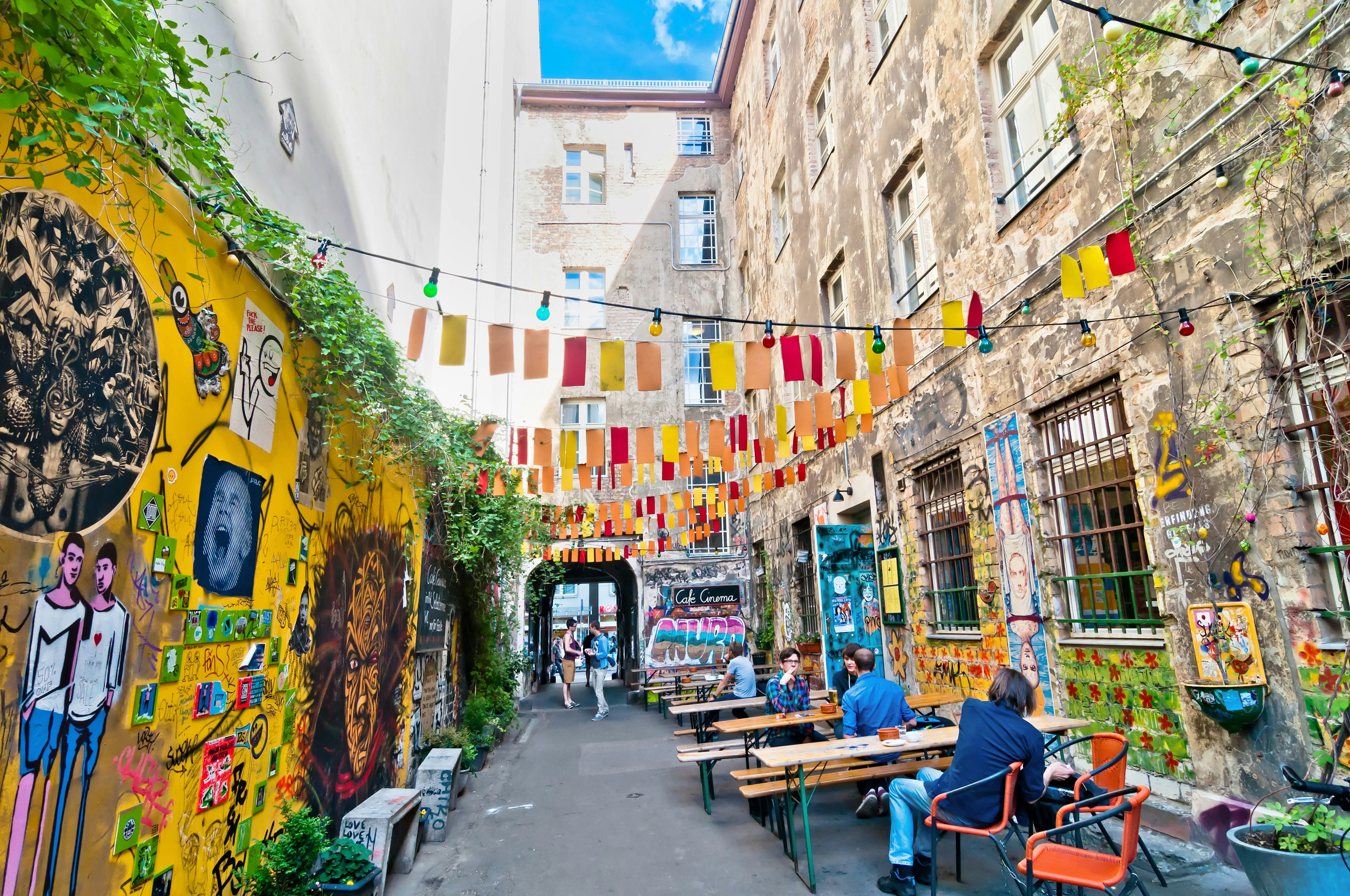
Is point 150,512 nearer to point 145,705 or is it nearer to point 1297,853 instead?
point 145,705

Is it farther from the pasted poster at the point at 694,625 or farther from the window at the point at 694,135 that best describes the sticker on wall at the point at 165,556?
the window at the point at 694,135

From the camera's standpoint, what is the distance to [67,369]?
8.77 feet

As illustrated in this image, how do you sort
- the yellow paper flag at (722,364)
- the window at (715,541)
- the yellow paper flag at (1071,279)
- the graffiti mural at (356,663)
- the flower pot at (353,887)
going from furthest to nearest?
the window at (715,541)
the yellow paper flag at (722,364)
the graffiti mural at (356,663)
the yellow paper flag at (1071,279)
the flower pot at (353,887)

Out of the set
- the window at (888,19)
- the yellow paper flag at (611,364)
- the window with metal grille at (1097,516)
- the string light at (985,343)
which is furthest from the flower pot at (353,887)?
the window at (888,19)

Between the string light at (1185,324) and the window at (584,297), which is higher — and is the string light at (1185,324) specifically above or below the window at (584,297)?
below

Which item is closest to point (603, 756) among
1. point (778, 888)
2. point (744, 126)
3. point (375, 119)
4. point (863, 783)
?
point (863, 783)

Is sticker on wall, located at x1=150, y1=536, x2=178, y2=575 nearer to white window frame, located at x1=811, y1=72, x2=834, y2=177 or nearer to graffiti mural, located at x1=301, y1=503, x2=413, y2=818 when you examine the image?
graffiti mural, located at x1=301, y1=503, x2=413, y2=818

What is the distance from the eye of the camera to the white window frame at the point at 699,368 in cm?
1898

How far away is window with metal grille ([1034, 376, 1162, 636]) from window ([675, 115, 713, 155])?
17.1 meters

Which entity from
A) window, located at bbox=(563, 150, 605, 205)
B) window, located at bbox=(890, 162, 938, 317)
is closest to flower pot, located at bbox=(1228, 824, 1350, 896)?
window, located at bbox=(890, 162, 938, 317)

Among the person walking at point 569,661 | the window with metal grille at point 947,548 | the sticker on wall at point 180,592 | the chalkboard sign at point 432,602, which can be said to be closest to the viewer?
the sticker on wall at point 180,592

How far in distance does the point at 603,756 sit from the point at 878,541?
4626mm

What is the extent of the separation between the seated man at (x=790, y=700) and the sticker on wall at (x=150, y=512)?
5244mm

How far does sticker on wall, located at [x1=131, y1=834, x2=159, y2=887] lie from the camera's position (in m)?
3.07
